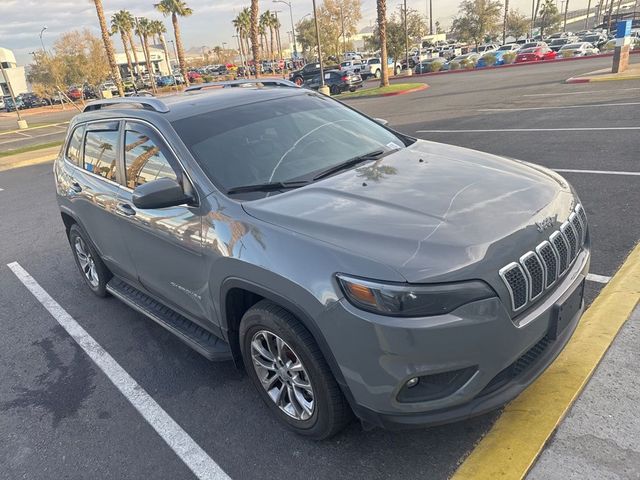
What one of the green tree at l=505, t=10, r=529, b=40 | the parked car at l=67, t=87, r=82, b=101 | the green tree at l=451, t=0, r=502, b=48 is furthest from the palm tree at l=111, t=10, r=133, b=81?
the green tree at l=505, t=10, r=529, b=40

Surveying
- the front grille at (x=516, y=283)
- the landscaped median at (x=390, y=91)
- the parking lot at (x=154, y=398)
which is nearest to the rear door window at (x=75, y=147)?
the parking lot at (x=154, y=398)

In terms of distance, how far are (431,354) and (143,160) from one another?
2.49m

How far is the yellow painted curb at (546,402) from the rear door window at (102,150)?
10.5ft

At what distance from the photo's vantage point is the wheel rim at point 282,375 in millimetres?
2615

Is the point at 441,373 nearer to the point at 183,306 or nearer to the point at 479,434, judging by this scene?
the point at 479,434

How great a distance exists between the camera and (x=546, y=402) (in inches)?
106

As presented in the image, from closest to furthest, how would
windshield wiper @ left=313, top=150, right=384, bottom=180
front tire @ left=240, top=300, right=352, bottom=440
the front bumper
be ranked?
the front bumper, front tire @ left=240, top=300, right=352, bottom=440, windshield wiper @ left=313, top=150, right=384, bottom=180

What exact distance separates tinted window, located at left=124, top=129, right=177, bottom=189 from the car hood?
91 centimetres

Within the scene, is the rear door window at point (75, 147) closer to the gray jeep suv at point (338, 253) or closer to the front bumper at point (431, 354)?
the gray jeep suv at point (338, 253)

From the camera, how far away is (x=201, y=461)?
270 centimetres

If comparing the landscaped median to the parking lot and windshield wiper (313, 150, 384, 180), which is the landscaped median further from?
windshield wiper (313, 150, 384, 180)

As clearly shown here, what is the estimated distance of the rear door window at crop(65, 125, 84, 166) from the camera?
462 cm

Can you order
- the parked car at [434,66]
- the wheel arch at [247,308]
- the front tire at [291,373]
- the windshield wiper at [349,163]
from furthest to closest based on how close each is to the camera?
the parked car at [434,66] < the windshield wiper at [349,163] < the front tire at [291,373] < the wheel arch at [247,308]

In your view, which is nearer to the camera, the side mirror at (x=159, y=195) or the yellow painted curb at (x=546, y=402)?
the yellow painted curb at (x=546, y=402)
